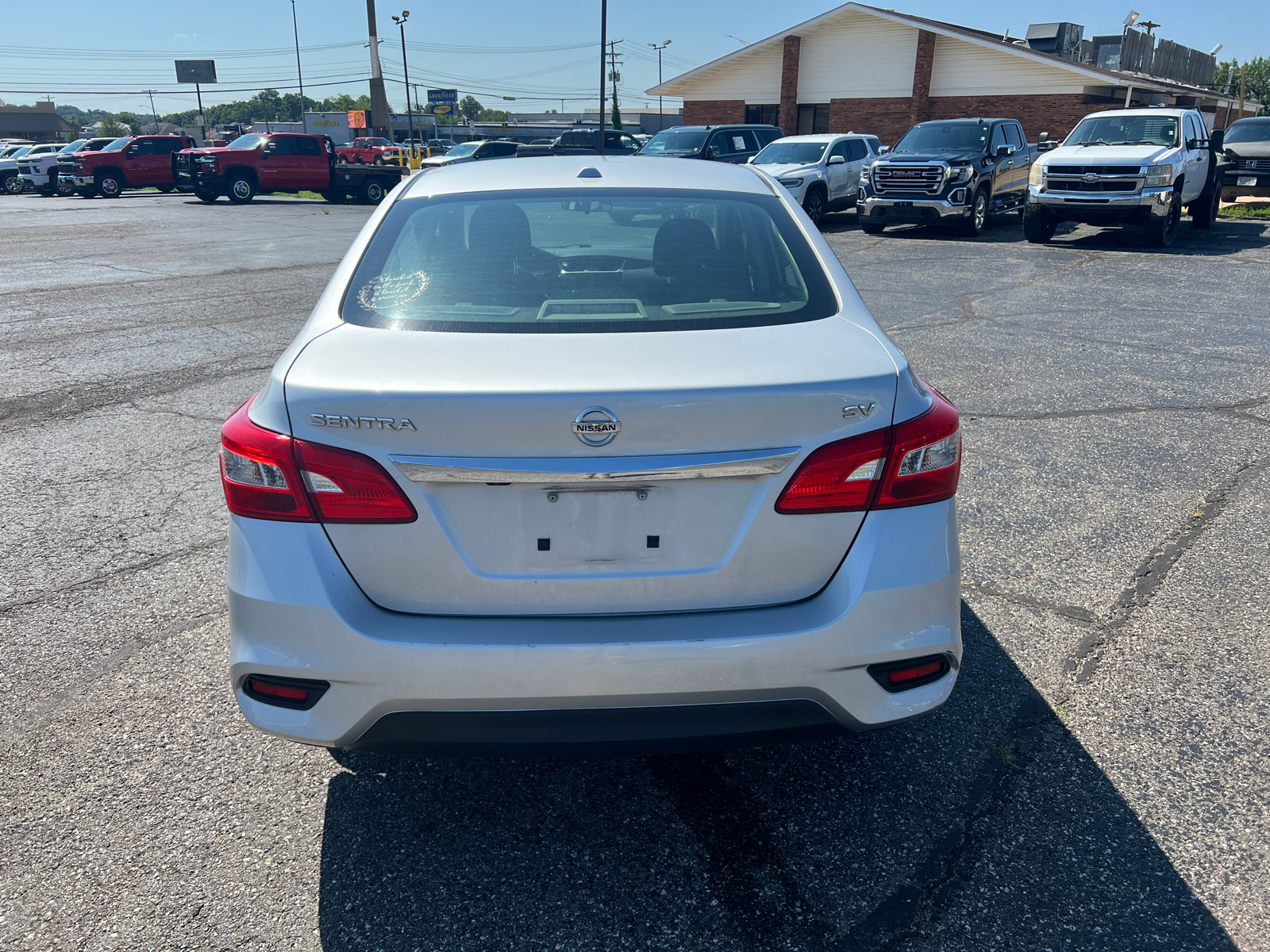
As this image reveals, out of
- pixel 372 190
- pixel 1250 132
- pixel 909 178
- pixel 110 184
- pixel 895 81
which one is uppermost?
pixel 895 81

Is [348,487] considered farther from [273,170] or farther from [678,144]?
[273,170]

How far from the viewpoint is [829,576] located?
2.16m

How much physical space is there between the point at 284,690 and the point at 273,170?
30.3 m

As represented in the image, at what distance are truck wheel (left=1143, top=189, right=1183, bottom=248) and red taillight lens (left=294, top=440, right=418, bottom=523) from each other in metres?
16.1

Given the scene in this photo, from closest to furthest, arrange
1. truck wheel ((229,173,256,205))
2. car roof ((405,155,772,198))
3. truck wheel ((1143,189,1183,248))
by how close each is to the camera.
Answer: car roof ((405,155,772,198)) → truck wheel ((1143,189,1183,248)) → truck wheel ((229,173,256,205))

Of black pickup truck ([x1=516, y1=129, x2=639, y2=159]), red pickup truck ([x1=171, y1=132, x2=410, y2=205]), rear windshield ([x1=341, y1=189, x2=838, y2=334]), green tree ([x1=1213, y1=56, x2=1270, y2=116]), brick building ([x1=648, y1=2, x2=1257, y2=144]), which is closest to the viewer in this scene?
rear windshield ([x1=341, y1=189, x2=838, y2=334])

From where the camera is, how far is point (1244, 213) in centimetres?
2084

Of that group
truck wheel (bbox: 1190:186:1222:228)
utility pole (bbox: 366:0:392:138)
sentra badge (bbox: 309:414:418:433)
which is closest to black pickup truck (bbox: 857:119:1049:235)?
truck wheel (bbox: 1190:186:1222:228)

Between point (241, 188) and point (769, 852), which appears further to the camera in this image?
point (241, 188)

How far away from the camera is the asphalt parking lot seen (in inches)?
88.5

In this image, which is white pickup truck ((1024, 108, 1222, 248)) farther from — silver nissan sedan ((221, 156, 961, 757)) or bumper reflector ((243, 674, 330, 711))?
bumper reflector ((243, 674, 330, 711))

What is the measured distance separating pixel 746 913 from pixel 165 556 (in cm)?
315

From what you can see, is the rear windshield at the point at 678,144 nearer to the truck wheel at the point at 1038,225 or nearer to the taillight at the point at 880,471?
the truck wheel at the point at 1038,225

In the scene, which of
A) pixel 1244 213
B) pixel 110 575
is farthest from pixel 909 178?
pixel 110 575
